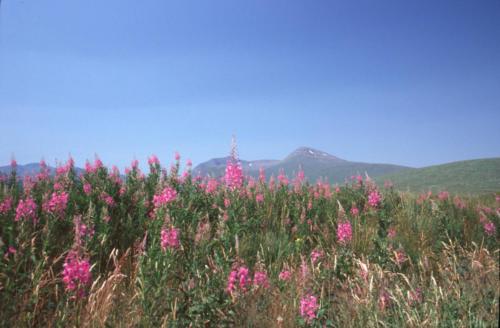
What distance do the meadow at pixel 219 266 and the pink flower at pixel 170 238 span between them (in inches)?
0.5

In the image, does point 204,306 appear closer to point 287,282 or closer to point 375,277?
point 287,282

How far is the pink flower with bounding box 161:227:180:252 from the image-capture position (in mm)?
2969

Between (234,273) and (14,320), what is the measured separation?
5.89 ft

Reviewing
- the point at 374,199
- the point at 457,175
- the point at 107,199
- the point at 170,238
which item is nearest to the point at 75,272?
the point at 170,238

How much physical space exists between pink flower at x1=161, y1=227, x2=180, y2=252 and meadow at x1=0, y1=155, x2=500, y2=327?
0.04 ft

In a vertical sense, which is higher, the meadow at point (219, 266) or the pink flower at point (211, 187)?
the pink flower at point (211, 187)

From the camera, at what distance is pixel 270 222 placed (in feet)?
21.7

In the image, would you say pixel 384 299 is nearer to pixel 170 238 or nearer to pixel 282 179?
pixel 170 238

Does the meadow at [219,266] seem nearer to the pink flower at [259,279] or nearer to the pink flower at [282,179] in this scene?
the pink flower at [259,279]

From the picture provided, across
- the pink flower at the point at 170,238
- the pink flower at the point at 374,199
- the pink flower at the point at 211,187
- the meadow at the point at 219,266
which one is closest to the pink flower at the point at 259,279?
the meadow at the point at 219,266

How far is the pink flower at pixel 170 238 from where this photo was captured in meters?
2.97

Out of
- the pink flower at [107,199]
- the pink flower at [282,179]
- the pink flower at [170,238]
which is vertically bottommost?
the pink flower at [170,238]

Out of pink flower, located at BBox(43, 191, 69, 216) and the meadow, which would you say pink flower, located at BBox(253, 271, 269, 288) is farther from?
pink flower, located at BBox(43, 191, 69, 216)

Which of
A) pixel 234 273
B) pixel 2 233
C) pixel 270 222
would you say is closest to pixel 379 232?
pixel 270 222
